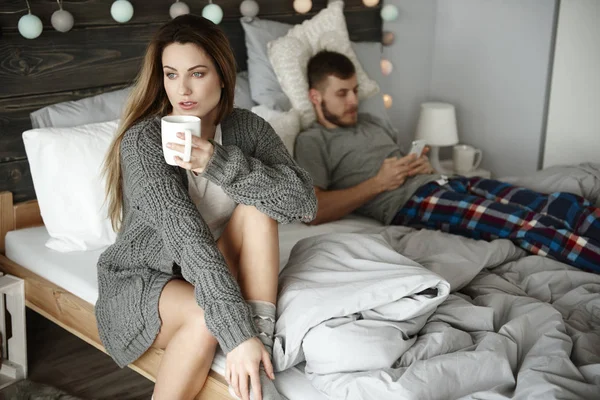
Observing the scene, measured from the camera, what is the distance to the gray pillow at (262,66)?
8.78 feet

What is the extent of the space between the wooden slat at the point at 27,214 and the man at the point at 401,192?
862mm

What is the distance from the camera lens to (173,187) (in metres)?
1.63

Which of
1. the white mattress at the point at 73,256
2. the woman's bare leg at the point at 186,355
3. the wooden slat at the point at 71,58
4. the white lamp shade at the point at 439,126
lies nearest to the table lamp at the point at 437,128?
the white lamp shade at the point at 439,126

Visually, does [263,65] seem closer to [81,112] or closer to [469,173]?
[81,112]

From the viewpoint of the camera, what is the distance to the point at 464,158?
132 inches

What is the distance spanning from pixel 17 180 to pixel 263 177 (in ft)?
3.35

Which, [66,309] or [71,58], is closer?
[66,309]

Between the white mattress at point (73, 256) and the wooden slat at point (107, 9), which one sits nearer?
the white mattress at point (73, 256)

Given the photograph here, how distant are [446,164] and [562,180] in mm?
1080

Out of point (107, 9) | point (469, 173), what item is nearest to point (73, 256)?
point (107, 9)

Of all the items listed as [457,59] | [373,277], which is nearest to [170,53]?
[373,277]

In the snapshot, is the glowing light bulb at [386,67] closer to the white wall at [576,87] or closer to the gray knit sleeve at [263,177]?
the white wall at [576,87]

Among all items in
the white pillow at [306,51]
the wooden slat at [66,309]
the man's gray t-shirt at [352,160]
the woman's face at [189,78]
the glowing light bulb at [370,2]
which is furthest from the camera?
the glowing light bulb at [370,2]

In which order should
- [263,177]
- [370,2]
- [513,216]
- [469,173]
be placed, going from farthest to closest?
[469,173], [370,2], [513,216], [263,177]
